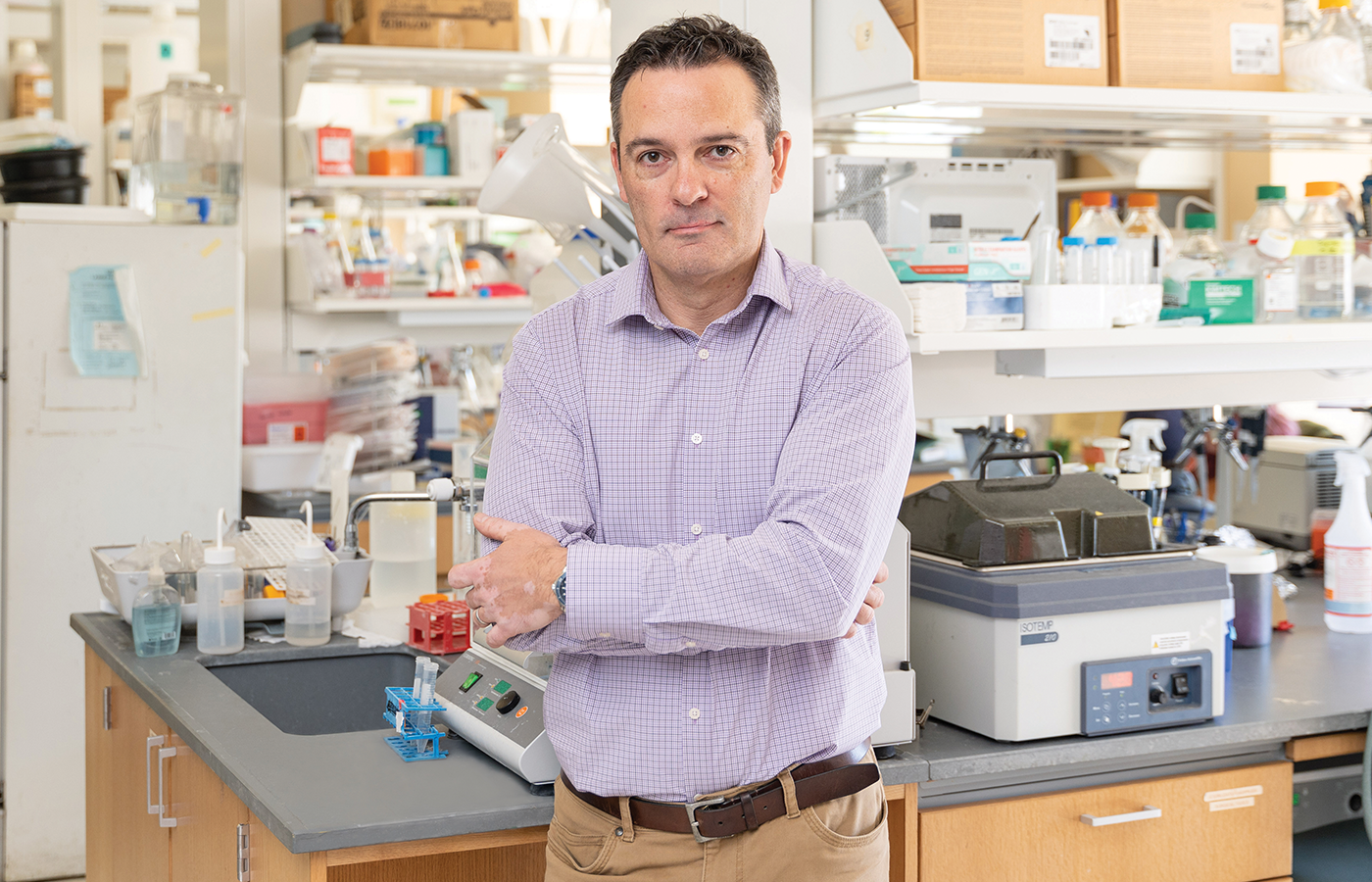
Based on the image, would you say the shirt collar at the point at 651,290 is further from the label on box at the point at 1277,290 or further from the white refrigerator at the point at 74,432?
the white refrigerator at the point at 74,432

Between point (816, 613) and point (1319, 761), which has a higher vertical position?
point (816, 613)

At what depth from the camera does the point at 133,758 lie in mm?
2398

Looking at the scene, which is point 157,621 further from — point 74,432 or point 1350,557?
point 1350,557

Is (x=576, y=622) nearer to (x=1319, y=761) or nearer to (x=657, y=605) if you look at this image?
(x=657, y=605)

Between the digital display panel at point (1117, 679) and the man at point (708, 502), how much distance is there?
0.50 m

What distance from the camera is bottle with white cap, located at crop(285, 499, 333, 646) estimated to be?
95.6 inches

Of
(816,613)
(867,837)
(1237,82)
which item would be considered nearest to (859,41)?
(1237,82)

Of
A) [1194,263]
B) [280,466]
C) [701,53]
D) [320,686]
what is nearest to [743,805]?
[701,53]

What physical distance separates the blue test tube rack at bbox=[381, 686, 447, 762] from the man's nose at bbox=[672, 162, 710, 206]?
0.79m

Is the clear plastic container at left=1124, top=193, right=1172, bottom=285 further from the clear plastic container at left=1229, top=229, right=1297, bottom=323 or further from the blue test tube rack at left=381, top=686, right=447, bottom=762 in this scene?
the blue test tube rack at left=381, top=686, right=447, bottom=762

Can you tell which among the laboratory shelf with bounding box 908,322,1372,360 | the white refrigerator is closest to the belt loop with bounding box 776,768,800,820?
the laboratory shelf with bounding box 908,322,1372,360

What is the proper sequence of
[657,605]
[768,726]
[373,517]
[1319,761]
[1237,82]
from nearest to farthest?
[657,605], [768,726], [1319,761], [1237,82], [373,517]

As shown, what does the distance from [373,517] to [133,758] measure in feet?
2.23

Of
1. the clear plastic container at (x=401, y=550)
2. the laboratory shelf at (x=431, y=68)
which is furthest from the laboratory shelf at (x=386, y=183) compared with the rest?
the clear plastic container at (x=401, y=550)
